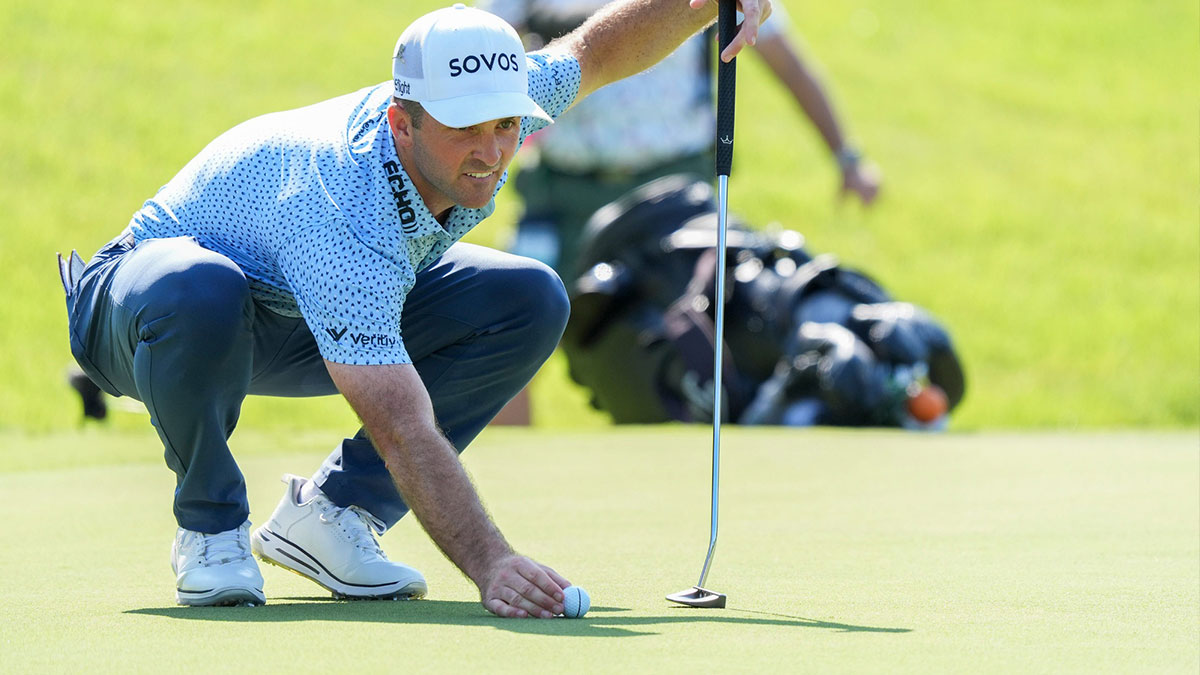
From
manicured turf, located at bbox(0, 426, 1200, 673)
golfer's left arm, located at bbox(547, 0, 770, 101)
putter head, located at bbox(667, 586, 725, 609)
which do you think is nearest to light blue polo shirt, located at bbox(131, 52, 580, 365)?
golfer's left arm, located at bbox(547, 0, 770, 101)

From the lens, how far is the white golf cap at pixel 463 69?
3.22 m

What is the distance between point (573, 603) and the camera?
312 cm

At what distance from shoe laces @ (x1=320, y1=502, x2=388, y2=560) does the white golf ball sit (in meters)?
0.69

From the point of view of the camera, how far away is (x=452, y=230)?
3.58 m

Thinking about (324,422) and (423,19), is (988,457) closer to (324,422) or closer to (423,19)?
(423,19)

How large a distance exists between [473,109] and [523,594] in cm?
89

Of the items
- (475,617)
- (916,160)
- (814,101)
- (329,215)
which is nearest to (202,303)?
(329,215)

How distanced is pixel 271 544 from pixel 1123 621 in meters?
1.82

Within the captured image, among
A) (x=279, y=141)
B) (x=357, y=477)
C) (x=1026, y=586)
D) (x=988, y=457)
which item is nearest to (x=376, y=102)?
(x=279, y=141)

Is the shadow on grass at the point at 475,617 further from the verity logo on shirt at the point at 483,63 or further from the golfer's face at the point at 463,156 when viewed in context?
the verity logo on shirt at the point at 483,63

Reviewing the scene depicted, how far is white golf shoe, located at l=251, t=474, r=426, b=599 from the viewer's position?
3.62m

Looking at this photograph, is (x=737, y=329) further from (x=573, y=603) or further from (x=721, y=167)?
(x=573, y=603)

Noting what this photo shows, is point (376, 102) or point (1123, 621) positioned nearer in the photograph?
point (1123, 621)

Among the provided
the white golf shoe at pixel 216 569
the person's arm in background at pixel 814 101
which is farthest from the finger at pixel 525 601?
the person's arm in background at pixel 814 101
